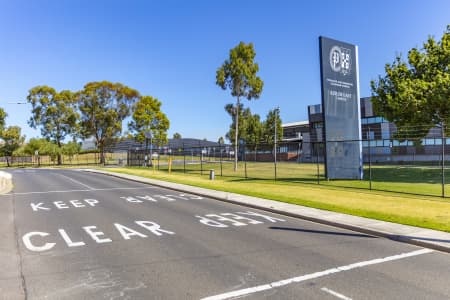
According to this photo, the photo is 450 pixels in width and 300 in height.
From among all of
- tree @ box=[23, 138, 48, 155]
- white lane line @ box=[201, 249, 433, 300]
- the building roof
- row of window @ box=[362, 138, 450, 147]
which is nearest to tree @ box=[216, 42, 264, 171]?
the building roof

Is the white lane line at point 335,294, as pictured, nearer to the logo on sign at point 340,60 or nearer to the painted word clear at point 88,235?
the painted word clear at point 88,235

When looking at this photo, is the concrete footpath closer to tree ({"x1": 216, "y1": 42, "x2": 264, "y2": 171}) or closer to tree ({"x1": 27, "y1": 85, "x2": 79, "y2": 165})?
tree ({"x1": 216, "y1": 42, "x2": 264, "y2": 171})

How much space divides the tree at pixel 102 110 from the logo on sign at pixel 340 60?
163ft

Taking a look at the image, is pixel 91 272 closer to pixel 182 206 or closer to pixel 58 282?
pixel 58 282

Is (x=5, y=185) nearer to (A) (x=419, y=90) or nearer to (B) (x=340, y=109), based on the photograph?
(B) (x=340, y=109)

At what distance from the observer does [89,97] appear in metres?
65.4

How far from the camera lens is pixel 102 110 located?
2591 inches

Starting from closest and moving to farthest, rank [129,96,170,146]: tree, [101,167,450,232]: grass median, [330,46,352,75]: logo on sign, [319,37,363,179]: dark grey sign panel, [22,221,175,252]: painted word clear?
[22,221,175,252]: painted word clear < [101,167,450,232]: grass median < [319,37,363,179]: dark grey sign panel < [330,46,352,75]: logo on sign < [129,96,170,146]: tree

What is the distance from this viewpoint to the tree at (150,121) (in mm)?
54406

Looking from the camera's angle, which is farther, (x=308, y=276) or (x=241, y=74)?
(x=241, y=74)

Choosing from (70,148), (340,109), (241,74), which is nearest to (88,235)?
(340,109)

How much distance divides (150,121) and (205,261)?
50452mm

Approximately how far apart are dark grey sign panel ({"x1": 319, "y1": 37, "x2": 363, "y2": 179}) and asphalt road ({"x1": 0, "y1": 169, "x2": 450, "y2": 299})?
581 inches

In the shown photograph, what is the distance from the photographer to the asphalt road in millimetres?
5039
